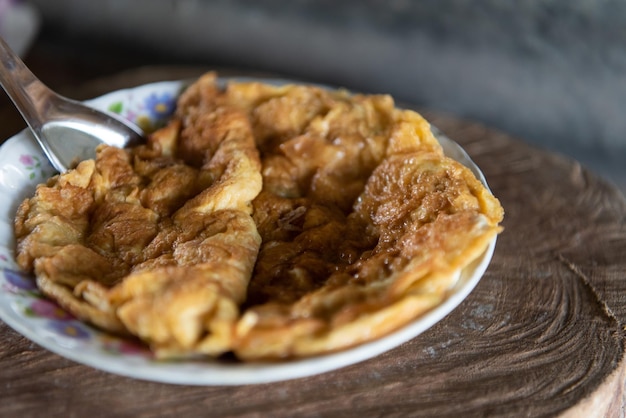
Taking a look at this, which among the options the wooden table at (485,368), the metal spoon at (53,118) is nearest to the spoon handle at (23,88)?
the metal spoon at (53,118)

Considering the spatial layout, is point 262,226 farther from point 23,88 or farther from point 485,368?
point 23,88

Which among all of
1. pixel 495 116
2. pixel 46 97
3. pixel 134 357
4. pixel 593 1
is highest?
pixel 46 97

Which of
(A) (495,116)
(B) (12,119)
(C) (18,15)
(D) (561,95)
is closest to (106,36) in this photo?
(C) (18,15)

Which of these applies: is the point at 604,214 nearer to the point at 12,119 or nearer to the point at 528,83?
the point at 528,83

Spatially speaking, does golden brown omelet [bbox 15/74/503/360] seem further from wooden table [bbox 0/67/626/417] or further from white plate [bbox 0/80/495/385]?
wooden table [bbox 0/67/626/417]

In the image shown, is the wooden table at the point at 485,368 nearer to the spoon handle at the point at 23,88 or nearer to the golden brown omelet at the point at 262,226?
the golden brown omelet at the point at 262,226

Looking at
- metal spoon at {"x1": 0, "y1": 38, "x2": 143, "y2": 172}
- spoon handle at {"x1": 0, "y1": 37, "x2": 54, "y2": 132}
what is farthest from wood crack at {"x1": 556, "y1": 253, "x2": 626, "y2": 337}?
spoon handle at {"x1": 0, "y1": 37, "x2": 54, "y2": 132}
